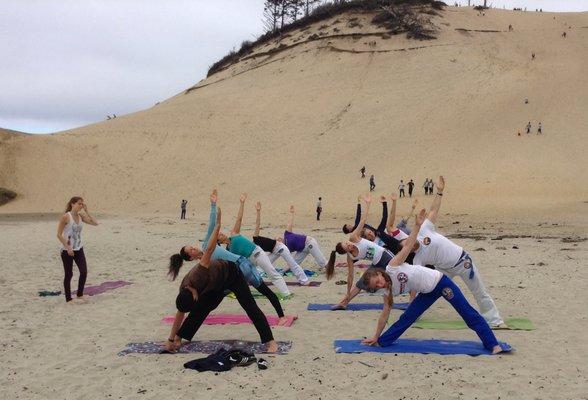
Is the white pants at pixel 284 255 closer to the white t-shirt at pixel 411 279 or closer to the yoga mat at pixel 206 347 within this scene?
the yoga mat at pixel 206 347

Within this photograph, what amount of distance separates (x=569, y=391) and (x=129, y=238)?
59.3 ft

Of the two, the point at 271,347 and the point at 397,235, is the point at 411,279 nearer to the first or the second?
the point at 271,347

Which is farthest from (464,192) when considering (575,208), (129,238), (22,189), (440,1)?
(440,1)

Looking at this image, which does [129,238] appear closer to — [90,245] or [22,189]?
[90,245]

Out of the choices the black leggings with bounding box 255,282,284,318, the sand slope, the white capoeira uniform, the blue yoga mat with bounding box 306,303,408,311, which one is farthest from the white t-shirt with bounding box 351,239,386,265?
the sand slope

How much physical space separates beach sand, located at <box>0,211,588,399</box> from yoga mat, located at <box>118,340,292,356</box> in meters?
0.19

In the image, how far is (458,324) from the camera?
8.01 metres

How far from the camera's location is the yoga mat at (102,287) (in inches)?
424

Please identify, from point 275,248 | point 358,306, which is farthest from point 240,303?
point 275,248

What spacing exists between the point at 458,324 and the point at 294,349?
2669mm

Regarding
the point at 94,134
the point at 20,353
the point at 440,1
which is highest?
the point at 440,1

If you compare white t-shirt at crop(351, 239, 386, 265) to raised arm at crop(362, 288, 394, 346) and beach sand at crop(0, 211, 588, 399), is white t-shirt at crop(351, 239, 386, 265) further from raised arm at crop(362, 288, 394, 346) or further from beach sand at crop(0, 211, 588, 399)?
raised arm at crop(362, 288, 394, 346)

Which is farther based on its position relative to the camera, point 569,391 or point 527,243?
point 527,243

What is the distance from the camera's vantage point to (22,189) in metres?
41.3
